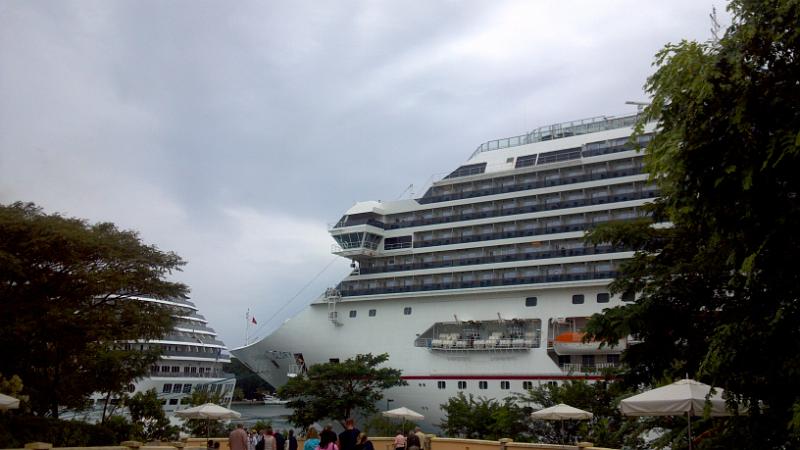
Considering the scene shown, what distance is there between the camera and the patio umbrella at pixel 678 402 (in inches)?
436

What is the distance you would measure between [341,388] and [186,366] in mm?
19163

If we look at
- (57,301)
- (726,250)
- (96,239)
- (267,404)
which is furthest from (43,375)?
(267,404)

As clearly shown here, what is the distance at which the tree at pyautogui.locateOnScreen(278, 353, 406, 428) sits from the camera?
3738 cm

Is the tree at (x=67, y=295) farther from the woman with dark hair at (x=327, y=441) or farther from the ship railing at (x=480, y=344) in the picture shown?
the ship railing at (x=480, y=344)

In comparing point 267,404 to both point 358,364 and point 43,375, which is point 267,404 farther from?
point 43,375

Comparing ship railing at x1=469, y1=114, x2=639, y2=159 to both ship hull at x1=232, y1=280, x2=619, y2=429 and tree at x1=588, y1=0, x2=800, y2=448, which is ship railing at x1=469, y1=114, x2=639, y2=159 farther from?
tree at x1=588, y1=0, x2=800, y2=448

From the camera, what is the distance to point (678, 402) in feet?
36.8

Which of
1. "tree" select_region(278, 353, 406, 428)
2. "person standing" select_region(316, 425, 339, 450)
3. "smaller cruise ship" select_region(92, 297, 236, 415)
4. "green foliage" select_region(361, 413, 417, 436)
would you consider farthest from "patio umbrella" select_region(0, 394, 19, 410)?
"smaller cruise ship" select_region(92, 297, 236, 415)

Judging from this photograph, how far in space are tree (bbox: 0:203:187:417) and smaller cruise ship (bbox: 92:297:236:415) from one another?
22.6 m

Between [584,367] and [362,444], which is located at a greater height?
[584,367]

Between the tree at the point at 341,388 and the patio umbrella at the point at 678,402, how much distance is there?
26.4 meters

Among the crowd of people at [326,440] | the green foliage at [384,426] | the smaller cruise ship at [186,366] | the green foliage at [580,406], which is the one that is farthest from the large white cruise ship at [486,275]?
the crowd of people at [326,440]

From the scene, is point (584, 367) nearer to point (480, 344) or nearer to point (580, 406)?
point (580, 406)

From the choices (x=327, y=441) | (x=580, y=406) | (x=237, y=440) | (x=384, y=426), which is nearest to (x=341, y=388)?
(x=384, y=426)
